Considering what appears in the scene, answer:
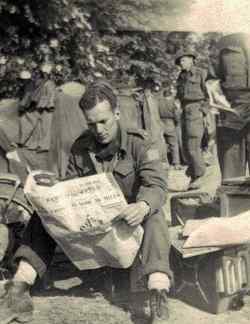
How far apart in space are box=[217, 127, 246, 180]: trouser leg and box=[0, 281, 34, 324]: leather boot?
2664 mm

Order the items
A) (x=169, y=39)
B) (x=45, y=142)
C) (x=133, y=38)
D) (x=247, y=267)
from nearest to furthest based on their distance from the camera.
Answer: (x=247, y=267) → (x=45, y=142) → (x=133, y=38) → (x=169, y=39)

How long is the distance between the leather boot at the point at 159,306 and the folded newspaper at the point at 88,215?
234 millimetres

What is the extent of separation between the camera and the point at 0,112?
19.2 ft

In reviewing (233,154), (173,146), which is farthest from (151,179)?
(173,146)

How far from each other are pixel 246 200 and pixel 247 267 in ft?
1.87

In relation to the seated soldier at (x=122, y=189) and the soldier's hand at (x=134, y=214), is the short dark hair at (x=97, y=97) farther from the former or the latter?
the soldier's hand at (x=134, y=214)

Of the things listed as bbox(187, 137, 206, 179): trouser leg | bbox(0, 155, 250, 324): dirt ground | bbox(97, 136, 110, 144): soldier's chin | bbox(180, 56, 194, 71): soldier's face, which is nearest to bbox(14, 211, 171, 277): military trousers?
bbox(0, 155, 250, 324): dirt ground

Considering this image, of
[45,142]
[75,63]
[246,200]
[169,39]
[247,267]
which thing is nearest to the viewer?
[247,267]

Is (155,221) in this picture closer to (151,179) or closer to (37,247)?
(151,179)

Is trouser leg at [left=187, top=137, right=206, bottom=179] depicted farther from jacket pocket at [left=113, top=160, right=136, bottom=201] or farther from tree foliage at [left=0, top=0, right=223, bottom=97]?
jacket pocket at [left=113, top=160, right=136, bottom=201]

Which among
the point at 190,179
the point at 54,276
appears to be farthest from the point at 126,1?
the point at 54,276

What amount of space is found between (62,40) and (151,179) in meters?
5.83

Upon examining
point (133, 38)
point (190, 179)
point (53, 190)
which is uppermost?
point (133, 38)

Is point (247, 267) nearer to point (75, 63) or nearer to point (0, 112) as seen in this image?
point (0, 112)
